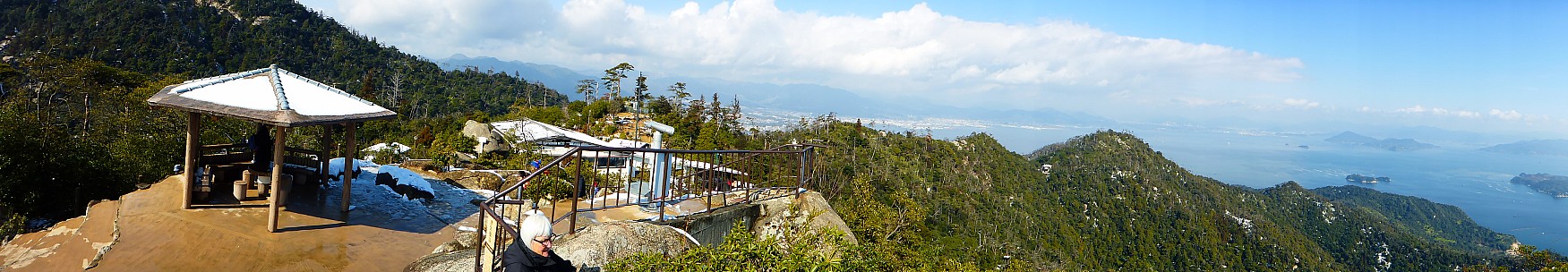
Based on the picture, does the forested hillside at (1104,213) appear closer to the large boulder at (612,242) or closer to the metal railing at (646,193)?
the metal railing at (646,193)

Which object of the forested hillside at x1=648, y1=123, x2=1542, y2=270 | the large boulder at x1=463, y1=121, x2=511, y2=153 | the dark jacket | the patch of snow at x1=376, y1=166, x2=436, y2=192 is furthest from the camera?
the forested hillside at x1=648, y1=123, x2=1542, y2=270

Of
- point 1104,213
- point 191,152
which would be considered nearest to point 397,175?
point 191,152

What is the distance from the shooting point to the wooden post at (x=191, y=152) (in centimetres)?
705

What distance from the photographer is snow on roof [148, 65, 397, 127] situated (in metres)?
6.18

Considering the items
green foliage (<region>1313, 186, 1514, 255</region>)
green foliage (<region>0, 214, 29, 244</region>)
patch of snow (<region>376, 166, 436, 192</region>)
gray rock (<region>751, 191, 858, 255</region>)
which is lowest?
green foliage (<region>1313, 186, 1514, 255</region>)

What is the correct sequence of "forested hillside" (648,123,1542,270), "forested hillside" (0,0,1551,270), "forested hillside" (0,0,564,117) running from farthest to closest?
"forested hillside" (648,123,1542,270) → "forested hillside" (0,0,564,117) → "forested hillside" (0,0,1551,270)

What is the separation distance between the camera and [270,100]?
653cm

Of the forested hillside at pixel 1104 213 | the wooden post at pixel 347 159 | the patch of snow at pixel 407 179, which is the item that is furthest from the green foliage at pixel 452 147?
the forested hillside at pixel 1104 213

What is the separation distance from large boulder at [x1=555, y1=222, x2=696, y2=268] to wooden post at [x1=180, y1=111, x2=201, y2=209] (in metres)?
4.77

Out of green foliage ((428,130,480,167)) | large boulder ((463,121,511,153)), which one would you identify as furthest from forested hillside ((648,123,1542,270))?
green foliage ((428,130,480,167))

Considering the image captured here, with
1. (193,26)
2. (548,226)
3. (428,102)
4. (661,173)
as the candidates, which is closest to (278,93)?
(661,173)

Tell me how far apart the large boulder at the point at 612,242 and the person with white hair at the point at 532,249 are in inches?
50.4

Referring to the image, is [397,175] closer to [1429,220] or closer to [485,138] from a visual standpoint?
[485,138]

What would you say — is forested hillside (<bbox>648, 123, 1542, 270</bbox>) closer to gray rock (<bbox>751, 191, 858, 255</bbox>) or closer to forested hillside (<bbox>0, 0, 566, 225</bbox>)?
gray rock (<bbox>751, 191, 858, 255</bbox>)
